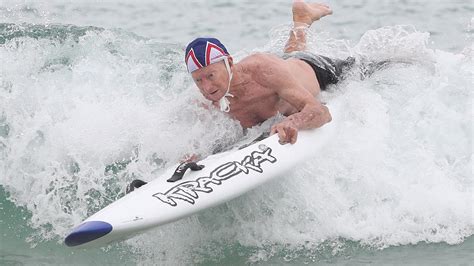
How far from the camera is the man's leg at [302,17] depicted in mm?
8211

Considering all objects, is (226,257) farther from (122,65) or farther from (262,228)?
(122,65)

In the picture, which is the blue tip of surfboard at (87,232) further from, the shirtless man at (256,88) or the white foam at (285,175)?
the shirtless man at (256,88)

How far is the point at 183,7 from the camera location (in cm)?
1436

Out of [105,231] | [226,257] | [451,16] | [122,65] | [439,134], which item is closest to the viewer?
[105,231]

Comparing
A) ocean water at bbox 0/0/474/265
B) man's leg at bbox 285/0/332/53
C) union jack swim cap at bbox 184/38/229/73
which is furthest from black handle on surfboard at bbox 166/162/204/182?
man's leg at bbox 285/0/332/53

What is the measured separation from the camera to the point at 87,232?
16.2ft

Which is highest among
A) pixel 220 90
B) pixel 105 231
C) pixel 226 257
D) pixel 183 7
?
pixel 183 7

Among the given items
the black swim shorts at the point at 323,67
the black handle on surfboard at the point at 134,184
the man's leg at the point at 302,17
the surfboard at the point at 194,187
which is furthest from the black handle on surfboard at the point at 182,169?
the man's leg at the point at 302,17

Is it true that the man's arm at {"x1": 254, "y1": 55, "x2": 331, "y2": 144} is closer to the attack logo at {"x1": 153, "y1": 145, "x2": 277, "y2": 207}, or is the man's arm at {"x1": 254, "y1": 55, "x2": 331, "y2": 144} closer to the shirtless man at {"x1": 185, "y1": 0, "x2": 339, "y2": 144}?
the shirtless man at {"x1": 185, "y1": 0, "x2": 339, "y2": 144}

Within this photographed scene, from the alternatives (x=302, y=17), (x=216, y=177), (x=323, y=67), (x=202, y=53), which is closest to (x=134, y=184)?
(x=216, y=177)

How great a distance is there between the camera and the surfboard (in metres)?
5.07

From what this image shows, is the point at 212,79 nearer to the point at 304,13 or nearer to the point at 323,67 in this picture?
the point at 323,67

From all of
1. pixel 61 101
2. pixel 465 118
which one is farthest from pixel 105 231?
pixel 465 118

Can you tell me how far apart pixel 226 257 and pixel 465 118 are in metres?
3.01
